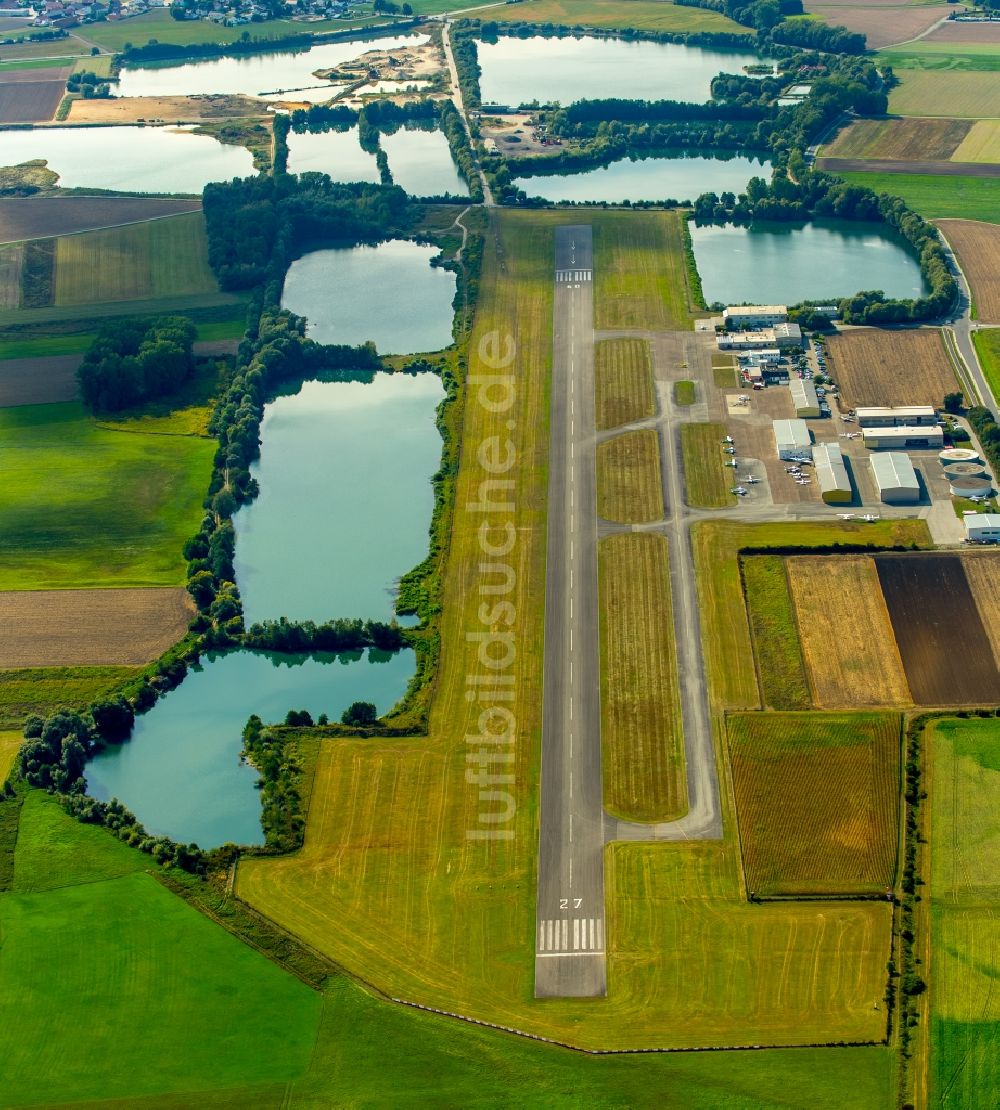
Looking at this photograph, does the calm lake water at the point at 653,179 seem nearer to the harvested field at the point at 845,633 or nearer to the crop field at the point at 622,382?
the crop field at the point at 622,382

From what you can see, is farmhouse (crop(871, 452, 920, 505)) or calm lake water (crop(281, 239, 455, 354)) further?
calm lake water (crop(281, 239, 455, 354))

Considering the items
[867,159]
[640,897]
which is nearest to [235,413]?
[640,897]

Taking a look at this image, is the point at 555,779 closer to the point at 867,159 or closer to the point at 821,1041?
the point at 821,1041

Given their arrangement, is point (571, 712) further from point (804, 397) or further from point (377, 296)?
point (377, 296)

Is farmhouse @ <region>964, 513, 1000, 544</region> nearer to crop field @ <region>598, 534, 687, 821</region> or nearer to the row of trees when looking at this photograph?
crop field @ <region>598, 534, 687, 821</region>

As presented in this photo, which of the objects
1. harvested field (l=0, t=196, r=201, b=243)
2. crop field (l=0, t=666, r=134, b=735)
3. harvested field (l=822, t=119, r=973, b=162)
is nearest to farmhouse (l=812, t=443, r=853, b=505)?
crop field (l=0, t=666, r=134, b=735)

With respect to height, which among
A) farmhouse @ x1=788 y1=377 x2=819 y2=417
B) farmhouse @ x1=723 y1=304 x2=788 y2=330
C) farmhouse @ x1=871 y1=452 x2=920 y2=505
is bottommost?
farmhouse @ x1=871 y1=452 x2=920 y2=505

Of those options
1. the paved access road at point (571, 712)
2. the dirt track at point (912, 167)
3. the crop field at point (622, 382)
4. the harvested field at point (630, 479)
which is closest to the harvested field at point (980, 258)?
the dirt track at point (912, 167)
